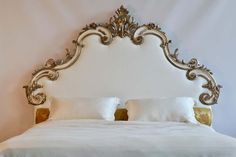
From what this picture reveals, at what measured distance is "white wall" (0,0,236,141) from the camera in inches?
154

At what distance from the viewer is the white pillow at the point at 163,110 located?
3.35m

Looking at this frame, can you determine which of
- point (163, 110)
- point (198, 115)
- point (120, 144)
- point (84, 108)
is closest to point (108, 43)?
point (84, 108)

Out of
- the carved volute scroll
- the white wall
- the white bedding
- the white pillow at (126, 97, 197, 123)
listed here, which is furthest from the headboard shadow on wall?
the white bedding

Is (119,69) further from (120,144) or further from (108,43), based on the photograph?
(120,144)

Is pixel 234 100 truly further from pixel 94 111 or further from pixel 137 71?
pixel 94 111

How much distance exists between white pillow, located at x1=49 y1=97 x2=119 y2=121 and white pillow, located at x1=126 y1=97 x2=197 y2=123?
0.20 meters

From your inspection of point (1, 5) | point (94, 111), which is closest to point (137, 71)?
point (94, 111)

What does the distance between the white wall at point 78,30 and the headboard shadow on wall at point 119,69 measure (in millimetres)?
153

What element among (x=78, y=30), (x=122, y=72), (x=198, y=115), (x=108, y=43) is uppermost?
(x=78, y=30)

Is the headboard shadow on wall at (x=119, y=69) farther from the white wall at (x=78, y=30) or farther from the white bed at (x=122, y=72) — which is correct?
the white wall at (x=78, y=30)

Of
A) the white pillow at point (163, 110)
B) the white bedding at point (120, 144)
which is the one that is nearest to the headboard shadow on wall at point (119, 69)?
the white pillow at point (163, 110)

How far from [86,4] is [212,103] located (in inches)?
67.4

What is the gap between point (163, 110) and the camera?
339 cm

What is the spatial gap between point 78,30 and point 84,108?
932 mm
